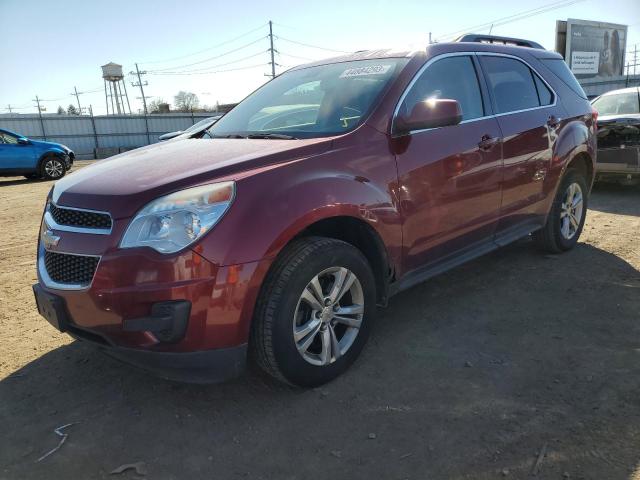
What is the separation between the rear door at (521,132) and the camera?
3.86 m

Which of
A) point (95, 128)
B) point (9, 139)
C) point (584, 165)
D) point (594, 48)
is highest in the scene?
point (594, 48)

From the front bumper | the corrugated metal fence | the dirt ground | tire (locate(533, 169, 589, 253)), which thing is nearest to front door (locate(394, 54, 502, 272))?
the dirt ground

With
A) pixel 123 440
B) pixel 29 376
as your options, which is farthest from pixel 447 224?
pixel 29 376

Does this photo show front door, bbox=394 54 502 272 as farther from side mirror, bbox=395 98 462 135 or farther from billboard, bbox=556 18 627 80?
billboard, bbox=556 18 627 80

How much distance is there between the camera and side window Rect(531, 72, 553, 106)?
4.38 meters

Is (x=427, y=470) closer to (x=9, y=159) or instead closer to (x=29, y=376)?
(x=29, y=376)

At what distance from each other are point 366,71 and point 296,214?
142cm

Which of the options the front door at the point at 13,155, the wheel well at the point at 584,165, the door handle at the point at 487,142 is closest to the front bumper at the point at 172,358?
the door handle at the point at 487,142

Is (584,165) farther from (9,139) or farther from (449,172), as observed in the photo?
(9,139)

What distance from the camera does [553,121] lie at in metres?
4.38

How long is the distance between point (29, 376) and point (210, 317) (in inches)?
59.4

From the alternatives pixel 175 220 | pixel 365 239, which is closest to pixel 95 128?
pixel 365 239

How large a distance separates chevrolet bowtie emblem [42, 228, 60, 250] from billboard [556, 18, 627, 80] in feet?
104

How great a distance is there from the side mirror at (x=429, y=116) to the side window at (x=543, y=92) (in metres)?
1.83
